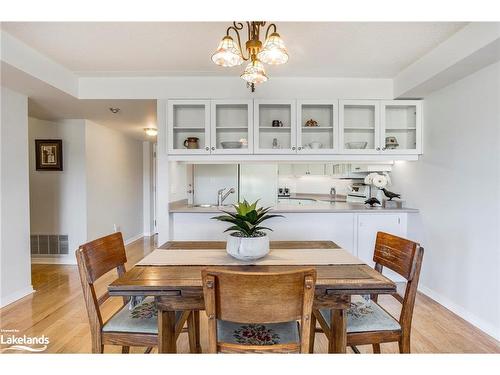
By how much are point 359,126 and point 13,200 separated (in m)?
3.70

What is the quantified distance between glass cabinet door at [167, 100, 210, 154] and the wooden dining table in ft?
6.15

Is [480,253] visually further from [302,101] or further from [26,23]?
[26,23]

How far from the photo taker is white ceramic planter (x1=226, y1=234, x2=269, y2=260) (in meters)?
1.60

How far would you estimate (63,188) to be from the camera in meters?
4.29

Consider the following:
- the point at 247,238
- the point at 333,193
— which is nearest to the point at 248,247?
the point at 247,238

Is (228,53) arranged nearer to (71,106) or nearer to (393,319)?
(393,319)

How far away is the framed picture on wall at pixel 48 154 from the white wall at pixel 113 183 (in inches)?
14.9

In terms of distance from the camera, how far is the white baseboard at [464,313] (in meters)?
2.28

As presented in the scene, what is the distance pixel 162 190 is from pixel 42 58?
1.59 metres

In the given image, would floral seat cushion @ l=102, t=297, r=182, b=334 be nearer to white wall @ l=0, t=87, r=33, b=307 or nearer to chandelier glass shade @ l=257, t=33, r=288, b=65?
chandelier glass shade @ l=257, t=33, r=288, b=65

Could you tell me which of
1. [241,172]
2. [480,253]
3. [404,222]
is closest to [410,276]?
[480,253]

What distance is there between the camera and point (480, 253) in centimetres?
244

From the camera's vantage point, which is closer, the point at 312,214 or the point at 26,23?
the point at 26,23
